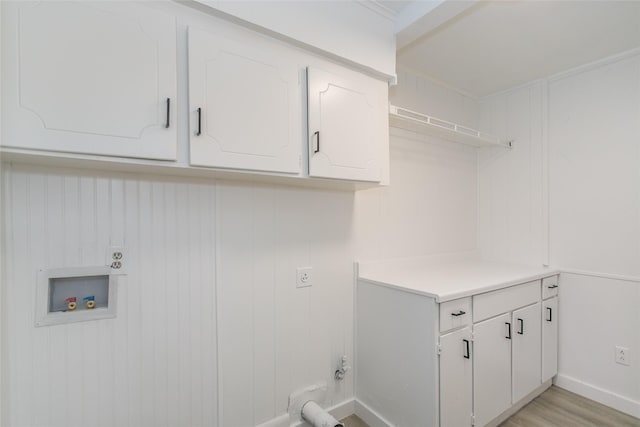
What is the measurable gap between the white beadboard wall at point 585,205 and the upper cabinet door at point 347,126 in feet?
5.10

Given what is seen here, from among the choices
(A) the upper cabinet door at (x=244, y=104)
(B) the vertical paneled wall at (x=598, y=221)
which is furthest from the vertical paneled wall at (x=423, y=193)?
(A) the upper cabinet door at (x=244, y=104)

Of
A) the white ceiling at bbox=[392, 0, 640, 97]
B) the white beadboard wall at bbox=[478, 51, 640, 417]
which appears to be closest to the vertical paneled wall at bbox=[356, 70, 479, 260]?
the white ceiling at bbox=[392, 0, 640, 97]

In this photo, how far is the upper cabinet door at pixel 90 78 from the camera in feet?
3.03

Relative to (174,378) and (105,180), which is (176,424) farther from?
(105,180)

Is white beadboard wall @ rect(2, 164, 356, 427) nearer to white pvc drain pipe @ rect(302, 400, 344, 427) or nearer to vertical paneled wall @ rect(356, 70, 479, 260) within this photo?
white pvc drain pipe @ rect(302, 400, 344, 427)

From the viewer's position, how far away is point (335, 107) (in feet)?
5.12

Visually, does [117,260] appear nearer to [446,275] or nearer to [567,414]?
[446,275]

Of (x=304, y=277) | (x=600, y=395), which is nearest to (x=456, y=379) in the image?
(x=304, y=277)

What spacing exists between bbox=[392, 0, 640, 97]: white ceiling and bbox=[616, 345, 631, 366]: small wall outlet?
2007 millimetres

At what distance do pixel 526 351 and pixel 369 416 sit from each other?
111 centimetres

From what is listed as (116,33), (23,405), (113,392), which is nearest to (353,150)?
(116,33)

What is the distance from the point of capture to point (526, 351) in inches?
79.7

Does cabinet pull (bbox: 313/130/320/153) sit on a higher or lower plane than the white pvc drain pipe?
higher

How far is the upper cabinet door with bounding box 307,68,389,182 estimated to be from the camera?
1495mm
